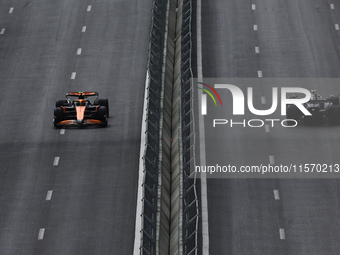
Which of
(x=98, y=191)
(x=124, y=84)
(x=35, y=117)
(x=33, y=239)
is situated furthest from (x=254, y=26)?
(x=33, y=239)

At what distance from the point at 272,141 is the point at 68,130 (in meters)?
9.89

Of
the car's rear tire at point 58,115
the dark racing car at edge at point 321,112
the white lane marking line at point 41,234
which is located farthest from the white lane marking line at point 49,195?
the dark racing car at edge at point 321,112

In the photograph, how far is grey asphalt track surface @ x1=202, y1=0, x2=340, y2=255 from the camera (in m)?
30.6

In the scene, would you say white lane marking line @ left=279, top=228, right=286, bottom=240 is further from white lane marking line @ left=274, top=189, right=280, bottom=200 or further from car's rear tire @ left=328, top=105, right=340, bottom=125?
car's rear tire @ left=328, top=105, right=340, bottom=125

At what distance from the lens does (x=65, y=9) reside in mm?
51156

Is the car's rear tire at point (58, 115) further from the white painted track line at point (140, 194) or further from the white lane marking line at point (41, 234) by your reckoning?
the white lane marking line at point (41, 234)

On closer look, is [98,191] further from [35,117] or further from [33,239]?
[35,117]

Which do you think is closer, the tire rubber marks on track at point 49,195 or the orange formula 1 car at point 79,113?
the tire rubber marks on track at point 49,195

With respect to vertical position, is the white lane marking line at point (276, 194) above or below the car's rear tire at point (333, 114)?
below

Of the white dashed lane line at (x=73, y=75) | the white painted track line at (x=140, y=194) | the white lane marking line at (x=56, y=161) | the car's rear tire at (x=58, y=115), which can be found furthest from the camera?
the white dashed lane line at (x=73, y=75)

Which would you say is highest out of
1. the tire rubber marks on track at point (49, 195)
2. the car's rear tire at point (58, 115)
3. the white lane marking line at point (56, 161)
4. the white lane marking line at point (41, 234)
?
the car's rear tire at point (58, 115)

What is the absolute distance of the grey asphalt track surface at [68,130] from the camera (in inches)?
1213

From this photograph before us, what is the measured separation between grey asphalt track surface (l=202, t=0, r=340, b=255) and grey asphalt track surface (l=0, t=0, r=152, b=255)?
3.90 meters

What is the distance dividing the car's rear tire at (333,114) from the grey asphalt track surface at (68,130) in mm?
9330
